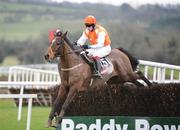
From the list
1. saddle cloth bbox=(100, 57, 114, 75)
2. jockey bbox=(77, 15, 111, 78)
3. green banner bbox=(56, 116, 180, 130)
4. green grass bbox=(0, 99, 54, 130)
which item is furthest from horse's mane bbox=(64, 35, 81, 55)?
green grass bbox=(0, 99, 54, 130)

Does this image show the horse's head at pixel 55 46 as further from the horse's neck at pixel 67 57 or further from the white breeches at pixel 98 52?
the white breeches at pixel 98 52

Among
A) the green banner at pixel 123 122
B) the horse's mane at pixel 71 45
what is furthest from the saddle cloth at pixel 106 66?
the green banner at pixel 123 122

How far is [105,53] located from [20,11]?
4228 centimetres

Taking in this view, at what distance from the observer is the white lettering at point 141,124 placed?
10.5 metres

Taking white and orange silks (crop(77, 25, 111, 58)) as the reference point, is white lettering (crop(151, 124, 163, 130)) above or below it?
below

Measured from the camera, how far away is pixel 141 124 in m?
10.6

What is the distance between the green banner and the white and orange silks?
151 centimetres

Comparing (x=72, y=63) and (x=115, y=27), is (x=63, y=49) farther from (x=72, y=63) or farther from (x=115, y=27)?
(x=115, y=27)

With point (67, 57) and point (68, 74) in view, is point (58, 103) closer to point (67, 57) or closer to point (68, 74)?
point (68, 74)

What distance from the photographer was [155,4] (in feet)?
117

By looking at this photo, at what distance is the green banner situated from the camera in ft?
34.3

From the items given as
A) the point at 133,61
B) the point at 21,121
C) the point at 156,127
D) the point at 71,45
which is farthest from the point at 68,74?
the point at 21,121

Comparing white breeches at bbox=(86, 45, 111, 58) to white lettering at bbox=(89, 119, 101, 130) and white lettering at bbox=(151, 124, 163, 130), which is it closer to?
white lettering at bbox=(89, 119, 101, 130)

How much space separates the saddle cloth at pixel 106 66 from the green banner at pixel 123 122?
1.40 meters
